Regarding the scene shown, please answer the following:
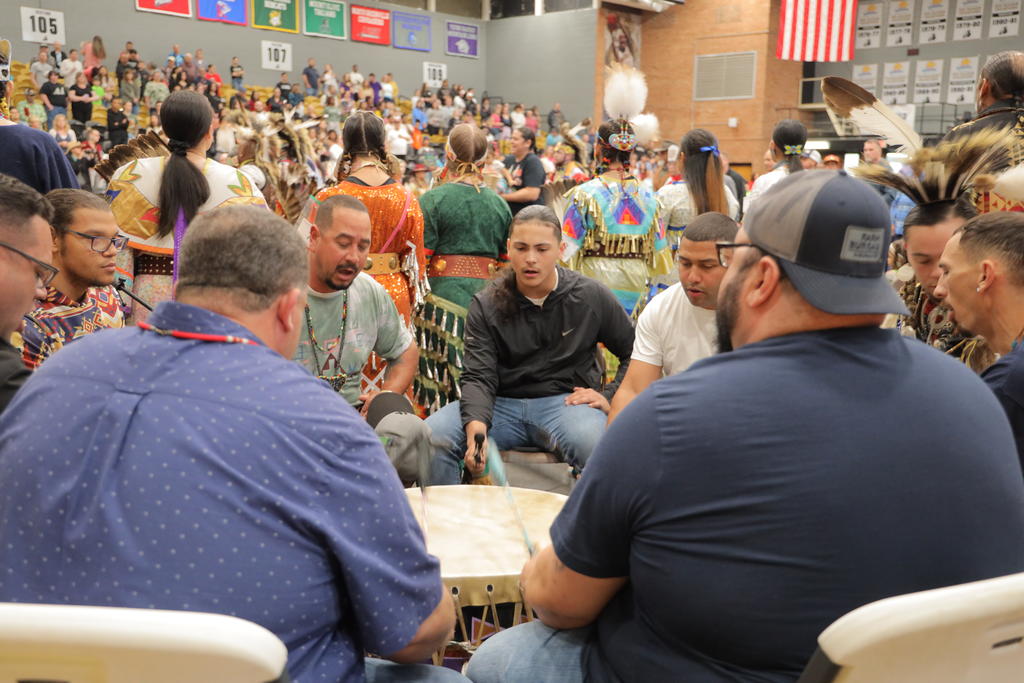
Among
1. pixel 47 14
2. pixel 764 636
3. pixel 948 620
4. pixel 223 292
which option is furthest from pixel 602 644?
pixel 47 14

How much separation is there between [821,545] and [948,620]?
0.65 ft

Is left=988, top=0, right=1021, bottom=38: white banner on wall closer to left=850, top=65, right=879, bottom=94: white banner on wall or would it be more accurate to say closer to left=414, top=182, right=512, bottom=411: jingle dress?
left=850, top=65, right=879, bottom=94: white banner on wall

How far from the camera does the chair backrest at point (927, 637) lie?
3.22 ft

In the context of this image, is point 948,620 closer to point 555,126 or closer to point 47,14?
point 47,14

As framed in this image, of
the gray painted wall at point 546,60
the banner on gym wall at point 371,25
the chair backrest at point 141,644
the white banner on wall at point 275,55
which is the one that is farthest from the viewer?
the gray painted wall at point 546,60

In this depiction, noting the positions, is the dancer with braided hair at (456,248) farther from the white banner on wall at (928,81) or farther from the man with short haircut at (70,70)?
the white banner on wall at (928,81)

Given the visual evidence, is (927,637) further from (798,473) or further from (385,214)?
(385,214)

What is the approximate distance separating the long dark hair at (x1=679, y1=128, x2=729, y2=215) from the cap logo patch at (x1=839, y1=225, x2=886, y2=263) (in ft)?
12.2

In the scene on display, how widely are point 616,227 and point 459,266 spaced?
84 centimetres

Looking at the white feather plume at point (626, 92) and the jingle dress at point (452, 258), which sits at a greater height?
the white feather plume at point (626, 92)

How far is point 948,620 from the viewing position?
100 centimetres

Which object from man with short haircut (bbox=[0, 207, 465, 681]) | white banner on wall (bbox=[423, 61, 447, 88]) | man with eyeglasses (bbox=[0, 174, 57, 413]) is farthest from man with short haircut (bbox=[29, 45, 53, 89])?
man with short haircut (bbox=[0, 207, 465, 681])

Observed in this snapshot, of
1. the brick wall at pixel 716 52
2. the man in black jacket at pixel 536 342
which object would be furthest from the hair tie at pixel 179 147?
the brick wall at pixel 716 52

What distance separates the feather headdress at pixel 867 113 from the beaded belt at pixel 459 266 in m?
1.86
